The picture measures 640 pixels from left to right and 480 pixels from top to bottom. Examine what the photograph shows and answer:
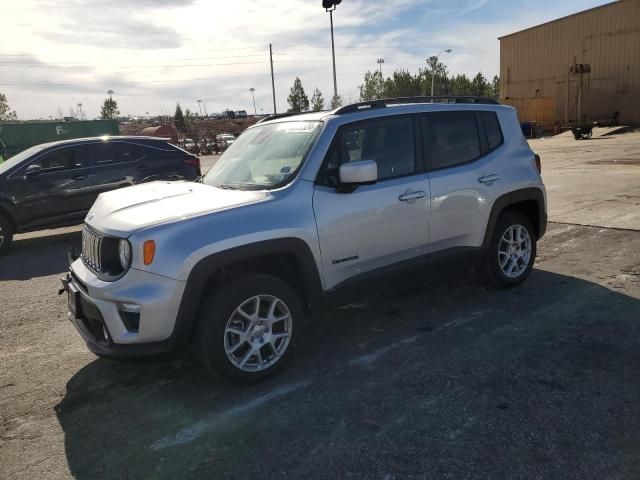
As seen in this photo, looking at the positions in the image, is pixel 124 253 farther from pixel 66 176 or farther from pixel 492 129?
pixel 66 176

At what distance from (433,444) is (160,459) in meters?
1.46

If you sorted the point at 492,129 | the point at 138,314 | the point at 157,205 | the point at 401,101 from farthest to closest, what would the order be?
the point at 492,129 → the point at 401,101 → the point at 157,205 → the point at 138,314

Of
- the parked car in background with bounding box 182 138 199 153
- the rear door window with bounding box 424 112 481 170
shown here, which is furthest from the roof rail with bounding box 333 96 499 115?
the parked car in background with bounding box 182 138 199 153


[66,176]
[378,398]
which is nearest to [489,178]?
[378,398]

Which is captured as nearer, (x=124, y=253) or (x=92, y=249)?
(x=124, y=253)

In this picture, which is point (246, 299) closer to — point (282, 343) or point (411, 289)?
point (282, 343)

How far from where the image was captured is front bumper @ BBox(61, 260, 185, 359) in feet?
9.64

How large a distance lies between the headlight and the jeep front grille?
25 cm

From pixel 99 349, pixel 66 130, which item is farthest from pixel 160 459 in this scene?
pixel 66 130

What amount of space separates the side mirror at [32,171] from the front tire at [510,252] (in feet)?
23.3

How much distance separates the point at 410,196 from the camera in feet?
12.9

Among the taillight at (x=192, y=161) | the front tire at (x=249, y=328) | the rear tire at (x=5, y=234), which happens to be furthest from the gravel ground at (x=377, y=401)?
the taillight at (x=192, y=161)

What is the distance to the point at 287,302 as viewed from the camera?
3393 mm

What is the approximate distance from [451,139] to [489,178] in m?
0.52
